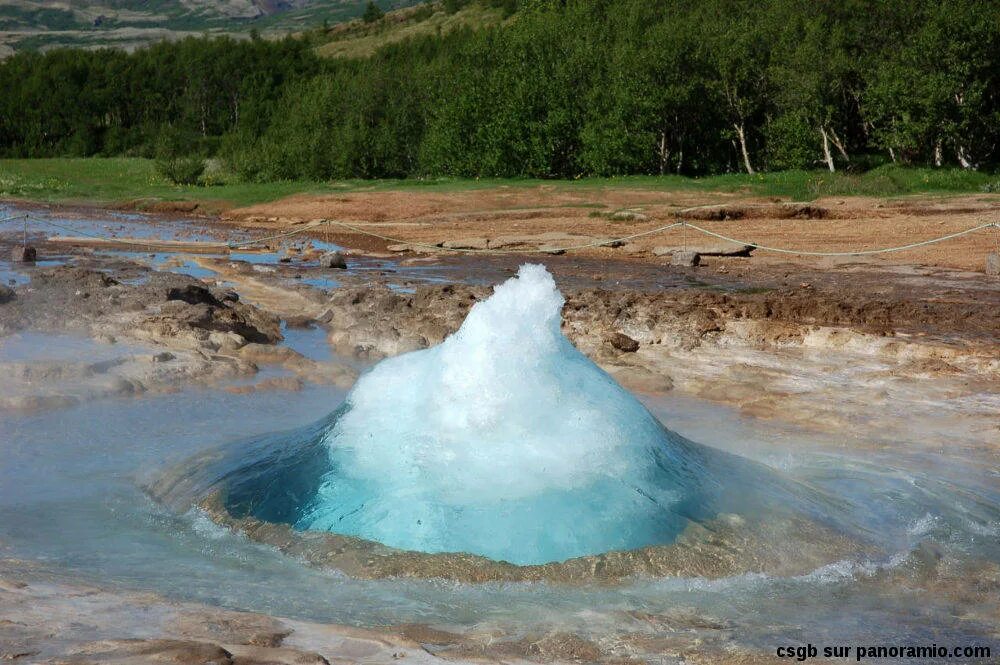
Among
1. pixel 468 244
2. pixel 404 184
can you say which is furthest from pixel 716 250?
pixel 404 184

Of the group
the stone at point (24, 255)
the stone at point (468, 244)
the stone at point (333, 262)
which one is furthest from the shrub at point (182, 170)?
the stone at point (333, 262)

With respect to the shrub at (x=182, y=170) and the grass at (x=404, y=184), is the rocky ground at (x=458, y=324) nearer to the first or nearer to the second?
the grass at (x=404, y=184)

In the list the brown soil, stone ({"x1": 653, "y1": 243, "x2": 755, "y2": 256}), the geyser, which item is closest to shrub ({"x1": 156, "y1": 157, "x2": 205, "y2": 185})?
the brown soil

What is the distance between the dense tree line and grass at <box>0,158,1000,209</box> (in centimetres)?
184

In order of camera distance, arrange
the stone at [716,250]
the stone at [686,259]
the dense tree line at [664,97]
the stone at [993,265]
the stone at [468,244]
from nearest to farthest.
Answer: the stone at [993,265]
the stone at [686,259]
the stone at [716,250]
the stone at [468,244]
the dense tree line at [664,97]

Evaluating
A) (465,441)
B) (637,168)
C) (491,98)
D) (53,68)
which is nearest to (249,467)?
(465,441)

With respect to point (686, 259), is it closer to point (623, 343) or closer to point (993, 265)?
point (993, 265)

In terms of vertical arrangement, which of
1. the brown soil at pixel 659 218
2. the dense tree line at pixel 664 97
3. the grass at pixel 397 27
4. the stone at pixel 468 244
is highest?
the grass at pixel 397 27

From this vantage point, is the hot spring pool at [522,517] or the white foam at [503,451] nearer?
the hot spring pool at [522,517]

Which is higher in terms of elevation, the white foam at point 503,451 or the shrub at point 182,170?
the shrub at point 182,170

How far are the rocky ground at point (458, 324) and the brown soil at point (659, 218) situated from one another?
5.79 ft

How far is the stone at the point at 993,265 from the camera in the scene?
49.3ft

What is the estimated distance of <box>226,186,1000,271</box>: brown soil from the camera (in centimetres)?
1830

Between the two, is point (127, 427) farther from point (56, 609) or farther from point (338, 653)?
point (338, 653)
